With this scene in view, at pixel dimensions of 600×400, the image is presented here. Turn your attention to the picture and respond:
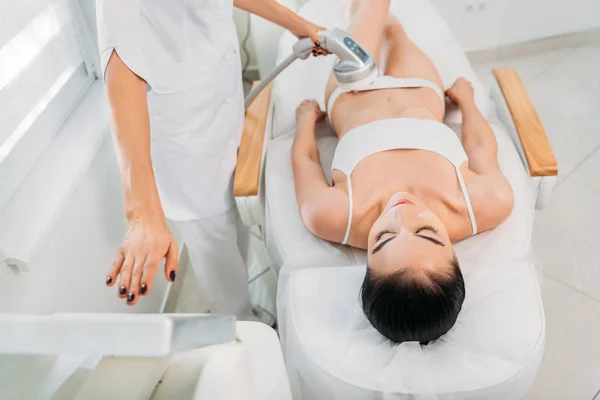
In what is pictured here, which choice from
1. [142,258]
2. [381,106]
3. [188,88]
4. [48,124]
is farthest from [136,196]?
[381,106]

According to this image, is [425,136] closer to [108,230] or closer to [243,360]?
[108,230]

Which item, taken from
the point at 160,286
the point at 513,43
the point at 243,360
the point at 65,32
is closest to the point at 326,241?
the point at 160,286

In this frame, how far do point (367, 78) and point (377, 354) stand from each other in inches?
27.6

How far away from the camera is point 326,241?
142 cm

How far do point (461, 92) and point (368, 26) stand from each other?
15.1 inches

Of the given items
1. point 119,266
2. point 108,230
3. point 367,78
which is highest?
point 119,266

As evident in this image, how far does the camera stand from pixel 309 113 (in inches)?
66.9

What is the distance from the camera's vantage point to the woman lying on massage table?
3.76 feet

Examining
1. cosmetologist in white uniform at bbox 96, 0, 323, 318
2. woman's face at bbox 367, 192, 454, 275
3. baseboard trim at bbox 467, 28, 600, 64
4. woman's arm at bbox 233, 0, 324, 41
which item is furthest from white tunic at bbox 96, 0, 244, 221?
baseboard trim at bbox 467, 28, 600, 64

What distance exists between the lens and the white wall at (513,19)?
2.63 meters

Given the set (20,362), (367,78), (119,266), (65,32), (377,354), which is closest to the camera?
(20,362)

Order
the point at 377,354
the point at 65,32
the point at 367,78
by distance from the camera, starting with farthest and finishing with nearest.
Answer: the point at 65,32 → the point at 367,78 → the point at 377,354

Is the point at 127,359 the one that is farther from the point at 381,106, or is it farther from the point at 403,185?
the point at 381,106

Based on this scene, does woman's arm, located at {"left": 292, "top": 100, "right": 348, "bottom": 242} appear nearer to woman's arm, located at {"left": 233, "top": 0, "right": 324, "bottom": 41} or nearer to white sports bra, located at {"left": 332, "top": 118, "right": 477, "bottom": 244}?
white sports bra, located at {"left": 332, "top": 118, "right": 477, "bottom": 244}
